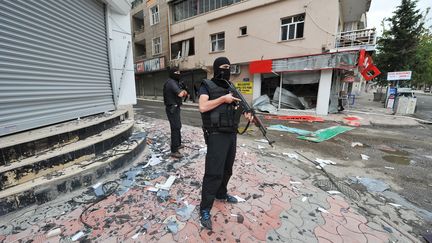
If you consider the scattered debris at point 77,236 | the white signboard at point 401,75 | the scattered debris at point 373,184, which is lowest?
the scattered debris at point 373,184

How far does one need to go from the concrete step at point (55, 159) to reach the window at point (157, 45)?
17.5 metres

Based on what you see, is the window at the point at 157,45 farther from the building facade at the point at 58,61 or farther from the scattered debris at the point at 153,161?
the scattered debris at the point at 153,161

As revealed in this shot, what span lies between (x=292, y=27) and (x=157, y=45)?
13660 millimetres

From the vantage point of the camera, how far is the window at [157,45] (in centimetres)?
1914

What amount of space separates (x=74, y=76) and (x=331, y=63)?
34.6 ft

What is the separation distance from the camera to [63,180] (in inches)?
97.6

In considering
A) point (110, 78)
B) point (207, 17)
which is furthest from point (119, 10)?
point (207, 17)

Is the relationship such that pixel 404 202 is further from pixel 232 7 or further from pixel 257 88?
pixel 232 7

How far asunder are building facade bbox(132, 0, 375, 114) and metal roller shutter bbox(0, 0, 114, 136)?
9608 mm

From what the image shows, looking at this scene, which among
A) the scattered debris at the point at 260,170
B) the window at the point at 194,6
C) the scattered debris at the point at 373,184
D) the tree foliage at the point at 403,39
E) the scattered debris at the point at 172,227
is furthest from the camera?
the tree foliage at the point at 403,39

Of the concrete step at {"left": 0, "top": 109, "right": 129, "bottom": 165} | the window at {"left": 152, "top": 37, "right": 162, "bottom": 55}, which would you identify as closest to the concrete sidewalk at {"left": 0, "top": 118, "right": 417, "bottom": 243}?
the concrete step at {"left": 0, "top": 109, "right": 129, "bottom": 165}

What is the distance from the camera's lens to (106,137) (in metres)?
3.39

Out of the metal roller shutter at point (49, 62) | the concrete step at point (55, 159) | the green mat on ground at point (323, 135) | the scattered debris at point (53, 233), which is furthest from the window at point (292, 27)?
the scattered debris at point (53, 233)

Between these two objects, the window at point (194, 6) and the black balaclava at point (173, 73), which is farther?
the window at point (194, 6)
